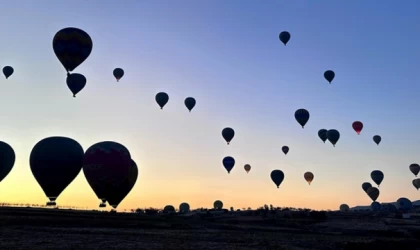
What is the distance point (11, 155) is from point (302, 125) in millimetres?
40917

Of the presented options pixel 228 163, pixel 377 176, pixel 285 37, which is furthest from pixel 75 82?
pixel 377 176

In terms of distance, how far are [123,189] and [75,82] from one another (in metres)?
15.0

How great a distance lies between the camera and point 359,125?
244 ft

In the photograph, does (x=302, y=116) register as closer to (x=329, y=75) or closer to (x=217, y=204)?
(x=329, y=75)

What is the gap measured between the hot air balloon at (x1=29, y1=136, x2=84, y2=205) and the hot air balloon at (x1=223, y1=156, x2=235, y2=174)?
4038cm

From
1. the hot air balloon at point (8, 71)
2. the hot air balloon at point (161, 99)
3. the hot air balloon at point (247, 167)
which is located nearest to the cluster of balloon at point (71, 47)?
the hot air balloon at point (161, 99)

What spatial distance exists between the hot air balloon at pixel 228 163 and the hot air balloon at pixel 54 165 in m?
40.4

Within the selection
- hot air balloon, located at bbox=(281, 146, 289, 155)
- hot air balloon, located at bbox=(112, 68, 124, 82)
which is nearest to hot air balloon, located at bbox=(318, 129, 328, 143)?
hot air balloon, located at bbox=(281, 146, 289, 155)

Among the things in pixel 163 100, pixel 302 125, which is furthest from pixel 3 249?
pixel 302 125

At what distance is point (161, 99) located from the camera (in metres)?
60.8

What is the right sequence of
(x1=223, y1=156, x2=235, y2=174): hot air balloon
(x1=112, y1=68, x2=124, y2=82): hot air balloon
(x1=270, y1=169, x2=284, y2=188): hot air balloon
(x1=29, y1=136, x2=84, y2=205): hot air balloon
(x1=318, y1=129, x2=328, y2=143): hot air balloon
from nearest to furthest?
1. (x1=29, y1=136, x2=84, y2=205): hot air balloon
2. (x1=112, y1=68, x2=124, y2=82): hot air balloon
3. (x1=318, y1=129, x2=328, y2=143): hot air balloon
4. (x1=223, y1=156, x2=235, y2=174): hot air balloon
5. (x1=270, y1=169, x2=284, y2=188): hot air balloon

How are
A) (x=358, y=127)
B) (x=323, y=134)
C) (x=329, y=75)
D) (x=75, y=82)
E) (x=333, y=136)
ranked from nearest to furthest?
(x=75, y=82) → (x=329, y=75) → (x=333, y=136) → (x=358, y=127) → (x=323, y=134)

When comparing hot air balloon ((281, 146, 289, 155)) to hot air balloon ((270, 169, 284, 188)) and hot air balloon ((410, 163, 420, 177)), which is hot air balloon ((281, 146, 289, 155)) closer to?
hot air balloon ((270, 169, 284, 188))

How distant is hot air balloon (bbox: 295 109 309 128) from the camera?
218 ft
